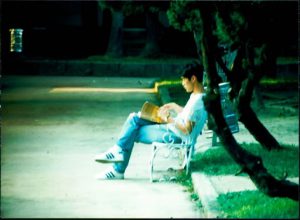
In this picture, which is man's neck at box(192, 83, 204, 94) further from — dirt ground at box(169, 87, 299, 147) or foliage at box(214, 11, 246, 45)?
foliage at box(214, 11, 246, 45)

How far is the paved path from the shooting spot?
759cm

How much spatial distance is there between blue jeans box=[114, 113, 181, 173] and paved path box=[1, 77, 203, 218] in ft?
1.08

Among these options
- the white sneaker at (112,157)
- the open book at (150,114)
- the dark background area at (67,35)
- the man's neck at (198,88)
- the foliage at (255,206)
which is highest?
the man's neck at (198,88)

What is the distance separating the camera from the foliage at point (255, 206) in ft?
21.9

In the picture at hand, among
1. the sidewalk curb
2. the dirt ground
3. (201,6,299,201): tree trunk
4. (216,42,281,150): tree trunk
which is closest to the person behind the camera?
(201,6,299,201): tree trunk

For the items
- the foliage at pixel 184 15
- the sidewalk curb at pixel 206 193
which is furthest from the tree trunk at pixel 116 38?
the sidewalk curb at pixel 206 193

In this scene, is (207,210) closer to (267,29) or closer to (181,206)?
(181,206)

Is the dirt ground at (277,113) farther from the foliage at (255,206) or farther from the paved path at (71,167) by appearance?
the foliage at (255,206)

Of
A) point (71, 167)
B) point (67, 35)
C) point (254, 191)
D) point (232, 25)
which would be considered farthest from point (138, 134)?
point (67, 35)

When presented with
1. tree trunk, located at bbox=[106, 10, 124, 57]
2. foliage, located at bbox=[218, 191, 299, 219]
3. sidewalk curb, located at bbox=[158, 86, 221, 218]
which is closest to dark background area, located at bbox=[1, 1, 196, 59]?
tree trunk, located at bbox=[106, 10, 124, 57]

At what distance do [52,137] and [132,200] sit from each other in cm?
486

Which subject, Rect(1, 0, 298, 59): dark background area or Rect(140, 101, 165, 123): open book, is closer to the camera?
Rect(140, 101, 165, 123): open book

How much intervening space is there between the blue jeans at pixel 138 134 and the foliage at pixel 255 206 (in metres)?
1.72

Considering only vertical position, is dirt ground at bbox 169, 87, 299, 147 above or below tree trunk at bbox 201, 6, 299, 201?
below
